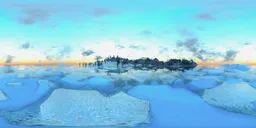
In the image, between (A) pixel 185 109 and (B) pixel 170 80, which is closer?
(A) pixel 185 109

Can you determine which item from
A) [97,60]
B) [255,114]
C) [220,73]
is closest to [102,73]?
[97,60]

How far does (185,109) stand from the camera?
5520 millimetres

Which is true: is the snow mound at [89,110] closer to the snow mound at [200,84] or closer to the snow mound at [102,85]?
the snow mound at [102,85]

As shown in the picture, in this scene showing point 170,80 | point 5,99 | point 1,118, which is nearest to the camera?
point 1,118

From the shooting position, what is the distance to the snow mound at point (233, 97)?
5621 mm

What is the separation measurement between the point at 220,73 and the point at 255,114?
145 cm

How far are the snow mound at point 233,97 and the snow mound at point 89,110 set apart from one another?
1.24m

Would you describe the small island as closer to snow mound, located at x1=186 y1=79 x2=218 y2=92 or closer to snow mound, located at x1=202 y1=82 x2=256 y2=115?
snow mound, located at x1=186 y1=79 x2=218 y2=92

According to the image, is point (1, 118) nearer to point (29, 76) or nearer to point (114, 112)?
point (29, 76)

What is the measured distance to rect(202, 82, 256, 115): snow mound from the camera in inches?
221

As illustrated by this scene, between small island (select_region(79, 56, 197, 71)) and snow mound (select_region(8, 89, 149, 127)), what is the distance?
70cm

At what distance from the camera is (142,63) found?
20.9 ft

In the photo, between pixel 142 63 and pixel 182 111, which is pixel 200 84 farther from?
pixel 142 63

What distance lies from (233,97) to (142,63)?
5.88 feet
